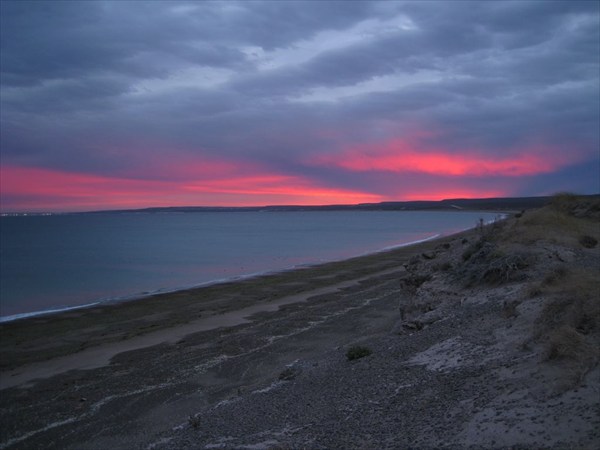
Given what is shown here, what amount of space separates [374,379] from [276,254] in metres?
47.5

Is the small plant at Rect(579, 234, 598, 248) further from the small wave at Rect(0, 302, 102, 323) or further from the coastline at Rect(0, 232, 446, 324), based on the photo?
the small wave at Rect(0, 302, 102, 323)

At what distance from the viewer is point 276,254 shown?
56219mm

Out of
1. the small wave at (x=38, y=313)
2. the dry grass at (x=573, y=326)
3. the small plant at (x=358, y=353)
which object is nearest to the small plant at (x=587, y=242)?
the dry grass at (x=573, y=326)

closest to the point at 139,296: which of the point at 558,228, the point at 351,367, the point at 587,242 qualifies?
the point at 558,228

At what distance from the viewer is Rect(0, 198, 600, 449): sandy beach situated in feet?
21.4

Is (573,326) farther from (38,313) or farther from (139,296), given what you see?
(139,296)

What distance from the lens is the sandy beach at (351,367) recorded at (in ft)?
21.4

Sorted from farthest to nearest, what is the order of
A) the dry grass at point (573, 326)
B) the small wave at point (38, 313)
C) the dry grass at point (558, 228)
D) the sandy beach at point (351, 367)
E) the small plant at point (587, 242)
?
the small wave at point (38, 313)
the small plant at point (587, 242)
the dry grass at point (558, 228)
the dry grass at point (573, 326)
the sandy beach at point (351, 367)

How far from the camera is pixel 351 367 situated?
1006cm

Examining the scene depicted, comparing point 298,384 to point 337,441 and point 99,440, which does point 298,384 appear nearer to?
point 337,441

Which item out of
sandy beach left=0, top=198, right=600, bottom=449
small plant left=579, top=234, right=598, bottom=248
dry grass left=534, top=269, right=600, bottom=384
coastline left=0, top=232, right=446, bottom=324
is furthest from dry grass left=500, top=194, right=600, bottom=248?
coastline left=0, top=232, right=446, bottom=324

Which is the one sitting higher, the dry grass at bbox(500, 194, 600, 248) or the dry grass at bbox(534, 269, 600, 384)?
the dry grass at bbox(500, 194, 600, 248)

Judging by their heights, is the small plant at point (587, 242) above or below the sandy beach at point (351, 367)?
above

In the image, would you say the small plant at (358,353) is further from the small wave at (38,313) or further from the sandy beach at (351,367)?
the small wave at (38,313)
